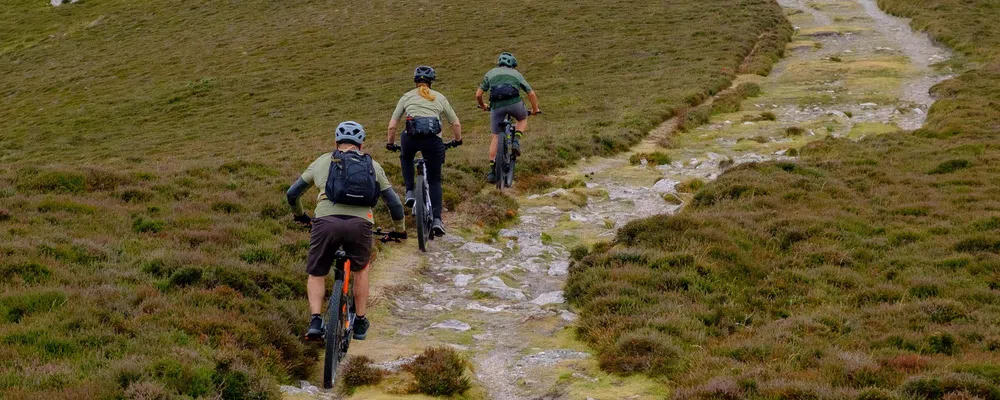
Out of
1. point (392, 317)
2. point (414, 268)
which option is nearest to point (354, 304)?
point (392, 317)

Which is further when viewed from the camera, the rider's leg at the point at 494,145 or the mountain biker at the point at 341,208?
the rider's leg at the point at 494,145

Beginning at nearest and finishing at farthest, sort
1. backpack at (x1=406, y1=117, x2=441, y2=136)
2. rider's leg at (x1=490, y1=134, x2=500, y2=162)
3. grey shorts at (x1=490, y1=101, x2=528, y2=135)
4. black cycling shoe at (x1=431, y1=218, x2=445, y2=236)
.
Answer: backpack at (x1=406, y1=117, x2=441, y2=136)
black cycling shoe at (x1=431, y1=218, x2=445, y2=236)
grey shorts at (x1=490, y1=101, x2=528, y2=135)
rider's leg at (x1=490, y1=134, x2=500, y2=162)

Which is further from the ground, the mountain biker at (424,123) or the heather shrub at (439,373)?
the mountain biker at (424,123)

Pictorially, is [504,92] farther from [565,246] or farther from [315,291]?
[315,291]

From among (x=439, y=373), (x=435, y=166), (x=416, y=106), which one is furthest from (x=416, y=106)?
(x=439, y=373)

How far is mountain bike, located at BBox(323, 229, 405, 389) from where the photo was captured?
8328 mm

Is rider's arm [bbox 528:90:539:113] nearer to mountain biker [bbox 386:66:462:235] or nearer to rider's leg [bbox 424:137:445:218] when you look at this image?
mountain biker [bbox 386:66:462:235]

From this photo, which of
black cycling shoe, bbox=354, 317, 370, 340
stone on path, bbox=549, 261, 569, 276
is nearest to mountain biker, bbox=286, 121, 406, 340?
black cycling shoe, bbox=354, 317, 370, 340

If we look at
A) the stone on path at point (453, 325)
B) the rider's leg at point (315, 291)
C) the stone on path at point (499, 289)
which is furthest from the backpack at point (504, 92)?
the rider's leg at point (315, 291)

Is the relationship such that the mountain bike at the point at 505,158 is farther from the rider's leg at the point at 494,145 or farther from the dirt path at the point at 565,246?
the dirt path at the point at 565,246

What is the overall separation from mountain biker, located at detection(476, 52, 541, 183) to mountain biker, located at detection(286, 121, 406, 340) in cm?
831

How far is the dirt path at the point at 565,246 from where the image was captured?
927cm

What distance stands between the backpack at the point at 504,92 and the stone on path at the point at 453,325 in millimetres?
7668

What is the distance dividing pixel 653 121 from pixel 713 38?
24.8 metres
